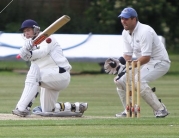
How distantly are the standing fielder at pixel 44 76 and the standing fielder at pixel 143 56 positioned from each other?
72 centimetres

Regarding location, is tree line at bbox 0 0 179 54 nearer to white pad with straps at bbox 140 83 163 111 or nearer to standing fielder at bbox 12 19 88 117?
standing fielder at bbox 12 19 88 117

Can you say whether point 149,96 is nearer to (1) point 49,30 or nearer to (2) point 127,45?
(2) point 127,45

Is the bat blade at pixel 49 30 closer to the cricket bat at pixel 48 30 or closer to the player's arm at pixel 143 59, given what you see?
the cricket bat at pixel 48 30

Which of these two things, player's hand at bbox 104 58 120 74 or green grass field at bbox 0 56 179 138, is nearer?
green grass field at bbox 0 56 179 138

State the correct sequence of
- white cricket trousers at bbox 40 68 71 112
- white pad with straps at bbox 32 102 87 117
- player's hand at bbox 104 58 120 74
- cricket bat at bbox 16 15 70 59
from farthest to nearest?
white pad with straps at bbox 32 102 87 117, player's hand at bbox 104 58 120 74, white cricket trousers at bbox 40 68 71 112, cricket bat at bbox 16 15 70 59

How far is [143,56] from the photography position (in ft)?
38.5

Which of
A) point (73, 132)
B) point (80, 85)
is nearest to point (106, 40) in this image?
point (80, 85)

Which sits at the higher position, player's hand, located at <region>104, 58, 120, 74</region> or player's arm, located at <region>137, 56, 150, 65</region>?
player's arm, located at <region>137, 56, 150, 65</region>

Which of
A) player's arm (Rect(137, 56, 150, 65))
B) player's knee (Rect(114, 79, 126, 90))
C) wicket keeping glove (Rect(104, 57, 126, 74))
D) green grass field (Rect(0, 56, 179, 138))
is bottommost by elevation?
green grass field (Rect(0, 56, 179, 138))

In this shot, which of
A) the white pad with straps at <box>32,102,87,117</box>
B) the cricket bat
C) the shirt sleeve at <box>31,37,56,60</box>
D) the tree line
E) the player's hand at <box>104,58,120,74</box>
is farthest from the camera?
the tree line

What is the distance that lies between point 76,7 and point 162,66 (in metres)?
23.6

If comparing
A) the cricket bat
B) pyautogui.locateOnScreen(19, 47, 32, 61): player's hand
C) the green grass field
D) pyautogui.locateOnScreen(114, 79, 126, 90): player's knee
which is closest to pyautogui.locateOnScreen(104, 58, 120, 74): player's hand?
pyautogui.locateOnScreen(114, 79, 126, 90): player's knee

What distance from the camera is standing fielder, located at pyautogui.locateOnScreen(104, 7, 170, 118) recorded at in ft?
38.6

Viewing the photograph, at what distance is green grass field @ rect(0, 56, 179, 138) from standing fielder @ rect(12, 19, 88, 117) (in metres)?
0.36
